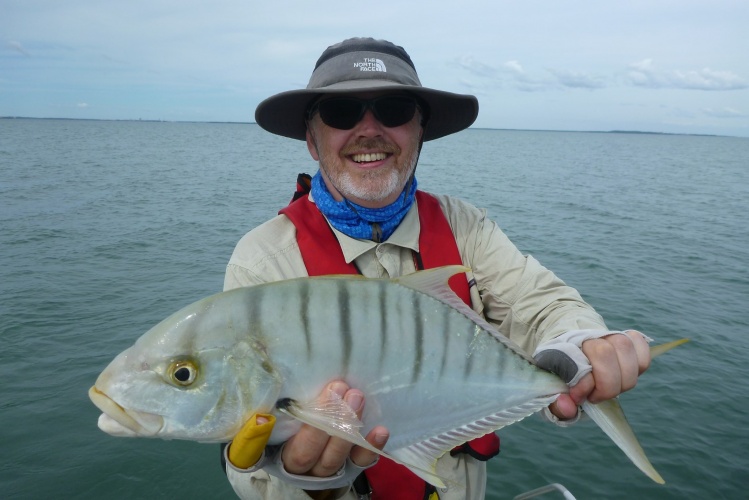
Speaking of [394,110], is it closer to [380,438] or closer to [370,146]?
[370,146]

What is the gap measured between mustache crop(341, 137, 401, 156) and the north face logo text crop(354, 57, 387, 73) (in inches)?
15.8

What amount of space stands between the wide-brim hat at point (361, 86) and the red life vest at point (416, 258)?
2.02ft

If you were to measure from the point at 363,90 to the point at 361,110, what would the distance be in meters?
0.22

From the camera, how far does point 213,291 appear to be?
12.3m

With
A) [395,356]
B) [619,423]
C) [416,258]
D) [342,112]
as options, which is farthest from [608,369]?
[342,112]

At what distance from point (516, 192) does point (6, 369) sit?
25754 mm

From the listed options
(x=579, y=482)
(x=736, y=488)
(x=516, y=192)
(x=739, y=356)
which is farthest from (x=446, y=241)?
(x=516, y=192)

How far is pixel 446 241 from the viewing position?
3264 mm

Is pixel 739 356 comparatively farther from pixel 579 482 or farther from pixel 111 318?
pixel 111 318

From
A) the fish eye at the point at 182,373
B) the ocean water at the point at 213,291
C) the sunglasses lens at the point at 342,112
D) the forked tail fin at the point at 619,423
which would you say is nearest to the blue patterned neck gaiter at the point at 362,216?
the sunglasses lens at the point at 342,112

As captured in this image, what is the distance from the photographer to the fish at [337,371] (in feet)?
6.97

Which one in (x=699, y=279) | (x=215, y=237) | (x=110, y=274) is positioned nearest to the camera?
(x=110, y=274)

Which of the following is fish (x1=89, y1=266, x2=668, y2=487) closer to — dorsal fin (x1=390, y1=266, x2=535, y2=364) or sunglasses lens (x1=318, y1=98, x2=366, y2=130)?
dorsal fin (x1=390, y1=266, x2=535, y2=364)

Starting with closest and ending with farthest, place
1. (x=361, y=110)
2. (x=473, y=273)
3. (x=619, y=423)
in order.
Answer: (x=619, y=423)
(x=361, y=110)
(x=473, y=273)
